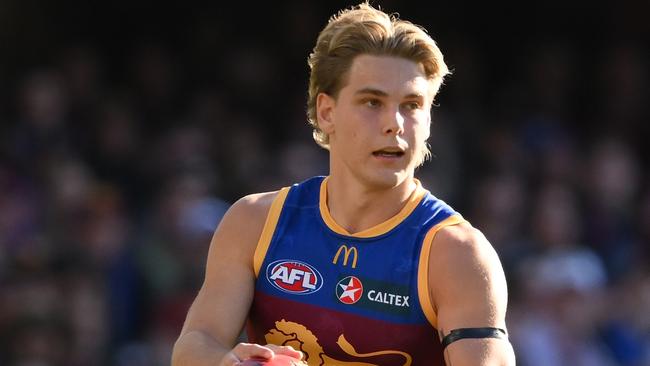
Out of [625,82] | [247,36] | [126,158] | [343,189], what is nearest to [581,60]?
[625,82]

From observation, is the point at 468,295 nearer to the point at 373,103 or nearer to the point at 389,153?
the point at 389,153

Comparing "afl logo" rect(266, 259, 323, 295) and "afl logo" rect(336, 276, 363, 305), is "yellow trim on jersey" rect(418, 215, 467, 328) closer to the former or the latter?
"afl logo" rect(336, 276, 363, 305)

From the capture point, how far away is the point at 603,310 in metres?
9.26

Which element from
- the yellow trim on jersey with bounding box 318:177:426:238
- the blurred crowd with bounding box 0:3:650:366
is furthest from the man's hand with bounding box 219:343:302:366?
the blurred crowd with bounding box 0:3:650:366

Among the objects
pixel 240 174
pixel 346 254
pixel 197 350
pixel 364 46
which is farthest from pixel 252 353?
pixel 240 174

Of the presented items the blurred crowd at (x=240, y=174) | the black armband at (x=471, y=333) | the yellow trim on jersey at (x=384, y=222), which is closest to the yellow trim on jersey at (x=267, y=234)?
the yellow trim on jersey at (x=384, y=222)

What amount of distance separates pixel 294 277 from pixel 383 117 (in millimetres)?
641

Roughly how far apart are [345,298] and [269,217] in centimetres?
42

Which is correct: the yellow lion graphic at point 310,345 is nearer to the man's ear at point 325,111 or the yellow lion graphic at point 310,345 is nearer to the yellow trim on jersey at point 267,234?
the yellow trim on jersey at point 267,234

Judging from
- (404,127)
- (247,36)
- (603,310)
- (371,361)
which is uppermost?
(247,36)

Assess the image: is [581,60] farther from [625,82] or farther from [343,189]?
[343,189]

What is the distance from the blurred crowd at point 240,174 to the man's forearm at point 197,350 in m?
3.98

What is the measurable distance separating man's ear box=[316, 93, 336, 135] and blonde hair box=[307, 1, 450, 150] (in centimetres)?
2

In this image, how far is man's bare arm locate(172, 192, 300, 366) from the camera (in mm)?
4832
